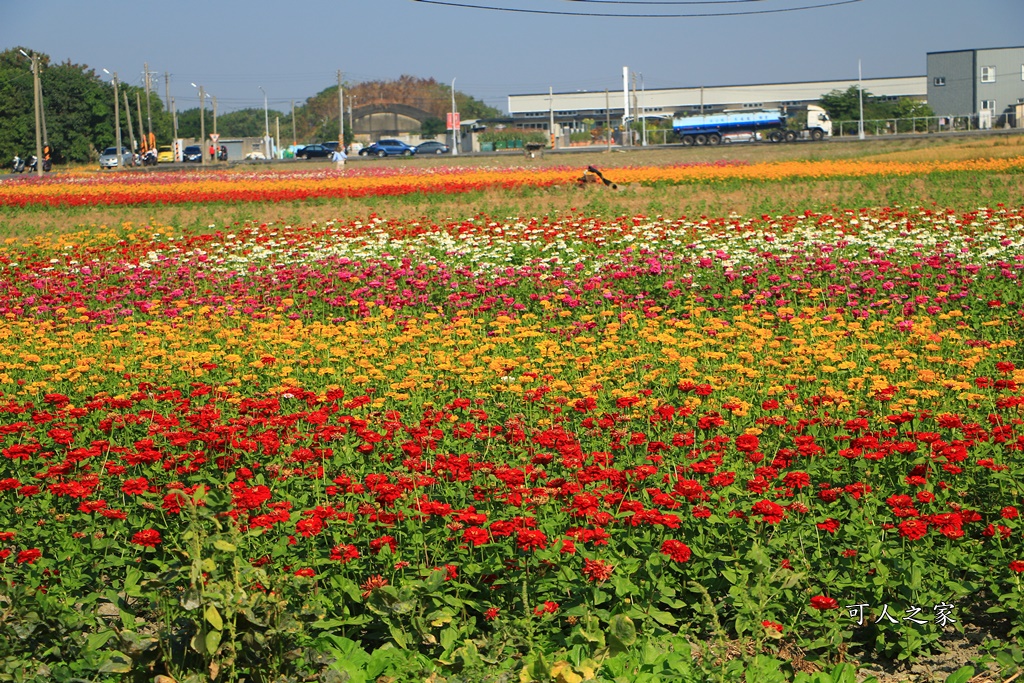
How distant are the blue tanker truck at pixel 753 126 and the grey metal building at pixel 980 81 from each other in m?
18.6

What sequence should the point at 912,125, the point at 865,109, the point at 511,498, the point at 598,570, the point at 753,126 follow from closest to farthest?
the point at 598,570
the point at 511,498
the point at 912,125
the point at 753,126
the point at 865,109

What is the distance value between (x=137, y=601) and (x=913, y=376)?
5.05m

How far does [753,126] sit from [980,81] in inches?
982

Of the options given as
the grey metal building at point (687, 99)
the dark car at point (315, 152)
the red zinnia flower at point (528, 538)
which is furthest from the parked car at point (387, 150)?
the red zinnia flower at point (528, 538)

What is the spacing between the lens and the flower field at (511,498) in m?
3.61

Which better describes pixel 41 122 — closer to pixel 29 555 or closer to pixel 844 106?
pixel 844 106

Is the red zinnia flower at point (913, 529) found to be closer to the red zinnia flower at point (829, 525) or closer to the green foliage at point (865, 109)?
the red zinnia flower at point (829, 525)

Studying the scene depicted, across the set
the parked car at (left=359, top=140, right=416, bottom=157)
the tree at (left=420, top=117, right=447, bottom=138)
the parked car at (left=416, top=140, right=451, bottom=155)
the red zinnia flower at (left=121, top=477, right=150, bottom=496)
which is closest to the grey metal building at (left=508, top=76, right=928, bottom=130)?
the tree at (left=420, top=117, right=447, bottom=138)

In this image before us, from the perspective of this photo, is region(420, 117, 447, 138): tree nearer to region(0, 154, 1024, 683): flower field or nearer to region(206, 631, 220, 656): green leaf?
region(0, 154, 1024, 683): flower field

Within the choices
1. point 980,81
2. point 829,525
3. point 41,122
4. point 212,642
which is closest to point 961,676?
point 829,525

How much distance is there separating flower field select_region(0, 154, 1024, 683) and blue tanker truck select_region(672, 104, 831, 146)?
60926mm

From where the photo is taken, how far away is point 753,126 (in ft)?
230

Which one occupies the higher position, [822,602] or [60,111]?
[60,111]

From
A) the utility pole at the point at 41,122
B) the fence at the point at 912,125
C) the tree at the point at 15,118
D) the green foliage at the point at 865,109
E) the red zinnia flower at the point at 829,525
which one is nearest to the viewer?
the red zinnia flower at the point at 829,525
